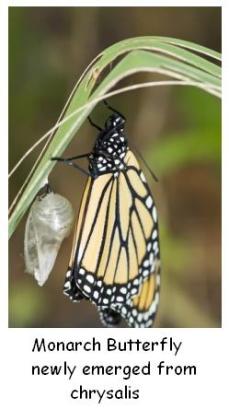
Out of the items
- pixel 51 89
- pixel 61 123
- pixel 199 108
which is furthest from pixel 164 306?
pixel 61 123

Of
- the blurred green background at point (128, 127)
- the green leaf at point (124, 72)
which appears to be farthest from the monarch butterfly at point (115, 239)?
the blurred green background at point (128, 127)

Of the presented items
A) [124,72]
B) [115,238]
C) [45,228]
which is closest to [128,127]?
[115,238]

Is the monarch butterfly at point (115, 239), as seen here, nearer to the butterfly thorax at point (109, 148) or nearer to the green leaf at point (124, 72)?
the butterfly thorax at point (109, 148)

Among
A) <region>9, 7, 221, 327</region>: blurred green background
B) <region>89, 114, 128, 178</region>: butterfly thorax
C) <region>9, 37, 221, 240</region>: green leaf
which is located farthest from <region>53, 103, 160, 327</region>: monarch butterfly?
<region>9, 7, 221, 327</region>: blurred green background

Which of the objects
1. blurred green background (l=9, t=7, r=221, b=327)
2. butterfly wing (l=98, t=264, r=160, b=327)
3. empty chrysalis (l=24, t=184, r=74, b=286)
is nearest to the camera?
empty chrysalis (l=24, t=184, r=74, b=286)

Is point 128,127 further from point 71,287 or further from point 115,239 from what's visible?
point 71,287

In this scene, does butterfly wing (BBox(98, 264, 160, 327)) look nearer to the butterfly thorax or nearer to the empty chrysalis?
the empty chrysalis
